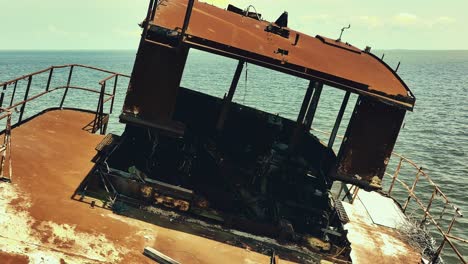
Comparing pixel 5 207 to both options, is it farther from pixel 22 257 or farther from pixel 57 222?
pixel 22 257

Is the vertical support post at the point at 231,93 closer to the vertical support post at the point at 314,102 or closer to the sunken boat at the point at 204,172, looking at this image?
the sunken boat at the point at 204,172

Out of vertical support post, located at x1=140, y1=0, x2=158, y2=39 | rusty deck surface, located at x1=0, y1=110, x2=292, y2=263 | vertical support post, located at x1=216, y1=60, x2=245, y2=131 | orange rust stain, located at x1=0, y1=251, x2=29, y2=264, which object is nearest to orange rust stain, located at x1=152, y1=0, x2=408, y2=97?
vertical support post, located at x1=140, y1=0, x2=158, y2=39

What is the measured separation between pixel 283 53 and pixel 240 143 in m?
2.94

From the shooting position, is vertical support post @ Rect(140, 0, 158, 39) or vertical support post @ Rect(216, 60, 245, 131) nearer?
vertical support post @ Rect(140, 0, 158, 39)

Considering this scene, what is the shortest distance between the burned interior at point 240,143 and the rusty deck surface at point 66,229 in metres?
0.72

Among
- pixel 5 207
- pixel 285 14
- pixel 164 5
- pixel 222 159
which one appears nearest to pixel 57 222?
pixel 5 207

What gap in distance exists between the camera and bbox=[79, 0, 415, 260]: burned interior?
7.31 metres

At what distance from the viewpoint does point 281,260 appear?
278 inches

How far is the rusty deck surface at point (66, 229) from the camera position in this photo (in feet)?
18.6

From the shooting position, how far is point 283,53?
7820 millimetres

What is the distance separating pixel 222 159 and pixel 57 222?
376 cm

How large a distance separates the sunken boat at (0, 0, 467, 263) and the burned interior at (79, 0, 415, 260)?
29 millimetres

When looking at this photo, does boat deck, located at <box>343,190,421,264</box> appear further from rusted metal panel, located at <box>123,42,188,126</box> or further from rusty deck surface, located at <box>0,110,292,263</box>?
rusted metal panel, located at <box>123,42,188,126</box>

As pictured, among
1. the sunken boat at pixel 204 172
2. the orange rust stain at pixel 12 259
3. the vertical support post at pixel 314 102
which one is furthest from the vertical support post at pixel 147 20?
the orange rust stain at pixel 12 259
